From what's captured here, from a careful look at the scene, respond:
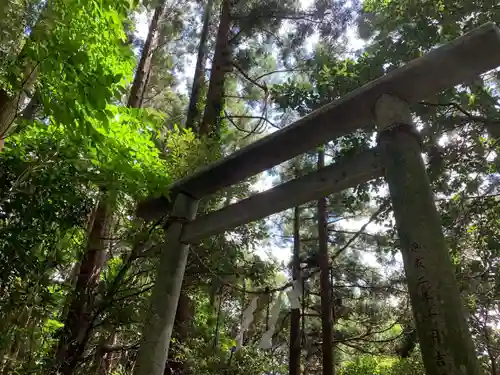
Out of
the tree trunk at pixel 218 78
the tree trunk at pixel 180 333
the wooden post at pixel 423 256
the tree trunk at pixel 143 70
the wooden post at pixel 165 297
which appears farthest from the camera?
the tree trunk at pixel 218 78

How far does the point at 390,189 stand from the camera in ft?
6.56

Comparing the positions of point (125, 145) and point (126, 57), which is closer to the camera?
point (126, 57)

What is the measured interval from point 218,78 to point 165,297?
13.3 feet

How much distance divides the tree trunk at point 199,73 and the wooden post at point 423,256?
4.59 meters

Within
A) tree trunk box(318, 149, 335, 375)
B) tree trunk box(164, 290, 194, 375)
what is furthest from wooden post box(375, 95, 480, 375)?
tree trunk box(318, 149, 335, 375)

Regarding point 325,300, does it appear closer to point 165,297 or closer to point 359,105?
point 165,297

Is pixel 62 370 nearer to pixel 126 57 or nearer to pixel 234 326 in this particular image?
pixel 126 57

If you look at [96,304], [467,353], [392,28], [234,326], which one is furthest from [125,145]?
[234,326]

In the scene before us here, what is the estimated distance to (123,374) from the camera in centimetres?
422

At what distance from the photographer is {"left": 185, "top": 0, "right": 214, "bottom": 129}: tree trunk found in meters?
6.59

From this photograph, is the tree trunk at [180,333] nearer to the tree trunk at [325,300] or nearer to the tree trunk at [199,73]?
the tree trunk at [325,300]

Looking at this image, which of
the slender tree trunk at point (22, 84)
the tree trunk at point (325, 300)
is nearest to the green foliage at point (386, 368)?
the tree trunk at point (325, 300)

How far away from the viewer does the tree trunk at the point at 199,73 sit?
21.6ft

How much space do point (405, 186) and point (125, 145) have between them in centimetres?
171
